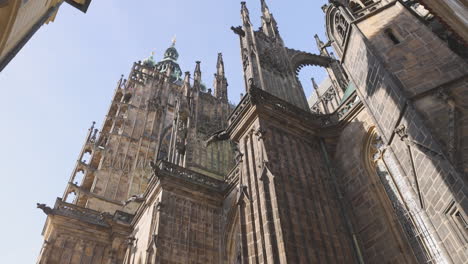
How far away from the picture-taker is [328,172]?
10.5m

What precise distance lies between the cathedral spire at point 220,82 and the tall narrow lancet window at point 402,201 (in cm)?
1829

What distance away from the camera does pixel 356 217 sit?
30.9 ft

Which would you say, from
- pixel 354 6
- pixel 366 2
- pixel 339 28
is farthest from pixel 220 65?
pixel 366 2

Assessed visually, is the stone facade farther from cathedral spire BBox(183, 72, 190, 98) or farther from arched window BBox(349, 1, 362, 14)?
cathedral spire BBox(183, 72, 190, 98)

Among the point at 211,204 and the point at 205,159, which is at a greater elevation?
the point at 205,159

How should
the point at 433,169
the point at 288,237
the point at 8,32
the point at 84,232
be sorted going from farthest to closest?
the point at 84,232, the point at 288,237, the point at 433,169, the point at 8,32

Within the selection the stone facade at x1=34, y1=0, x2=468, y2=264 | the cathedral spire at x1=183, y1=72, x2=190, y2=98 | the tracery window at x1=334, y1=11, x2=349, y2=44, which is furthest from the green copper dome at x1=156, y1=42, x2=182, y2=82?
the tracery window at x1=334, y1=11, x2=349, y2=44

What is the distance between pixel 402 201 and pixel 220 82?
22.7 m

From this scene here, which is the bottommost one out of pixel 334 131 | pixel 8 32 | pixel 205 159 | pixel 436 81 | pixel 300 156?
pixel 8 32

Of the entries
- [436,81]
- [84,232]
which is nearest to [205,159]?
[84,232]

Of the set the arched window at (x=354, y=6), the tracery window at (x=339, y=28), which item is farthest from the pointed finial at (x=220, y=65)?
the arched window at (x=354, y=6)

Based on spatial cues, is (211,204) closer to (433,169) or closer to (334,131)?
(334,131)

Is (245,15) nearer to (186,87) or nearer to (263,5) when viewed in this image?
(263,5)

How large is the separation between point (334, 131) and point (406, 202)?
356cm
